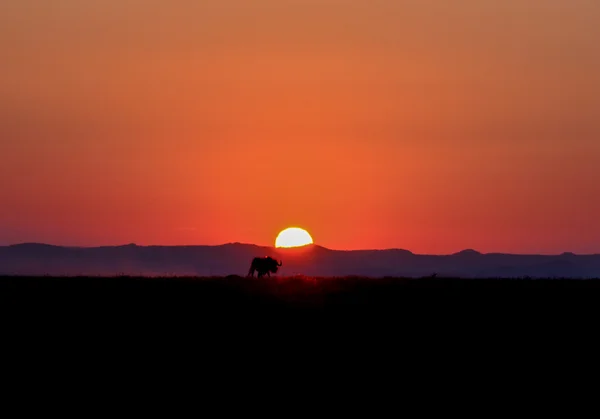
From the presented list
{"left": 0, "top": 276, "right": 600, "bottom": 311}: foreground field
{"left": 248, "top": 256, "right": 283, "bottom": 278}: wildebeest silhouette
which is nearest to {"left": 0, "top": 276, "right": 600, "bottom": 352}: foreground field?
{"left": 0, "top": 276, "right": 600, "bottom": 311}: foreground field

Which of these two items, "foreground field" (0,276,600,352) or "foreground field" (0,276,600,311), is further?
"foreground field" (0,276,600,311)

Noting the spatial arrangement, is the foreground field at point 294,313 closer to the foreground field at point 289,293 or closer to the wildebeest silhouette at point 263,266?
the foreground field at point 289,293

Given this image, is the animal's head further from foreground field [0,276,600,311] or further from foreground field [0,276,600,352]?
foreground field [0,276,600,352]

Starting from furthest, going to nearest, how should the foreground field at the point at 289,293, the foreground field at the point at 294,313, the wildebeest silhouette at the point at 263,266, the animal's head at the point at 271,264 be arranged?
the animal's head at the point at 271,264
the wildebeest silhouette at the point at 263,266
the foreground field at the point at 289,293
the foreground field at the point at 294,313

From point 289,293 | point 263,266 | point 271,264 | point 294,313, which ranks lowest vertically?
point 294,313

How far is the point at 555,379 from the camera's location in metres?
31.9

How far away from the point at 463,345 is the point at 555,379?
4519mm

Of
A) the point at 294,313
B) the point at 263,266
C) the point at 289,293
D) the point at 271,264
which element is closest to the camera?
the point at 294,313

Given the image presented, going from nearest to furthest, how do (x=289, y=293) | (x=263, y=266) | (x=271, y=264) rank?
1. (x=289, y=293)
2. (x=263, y=266)
3. (x=271, y=264)

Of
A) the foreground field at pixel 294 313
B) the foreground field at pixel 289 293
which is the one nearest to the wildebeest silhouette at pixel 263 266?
the foreground field at pixel 289 293

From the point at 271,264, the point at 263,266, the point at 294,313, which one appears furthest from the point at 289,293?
the point at 271,264

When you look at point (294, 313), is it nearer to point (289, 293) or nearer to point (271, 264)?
point (289, 293)

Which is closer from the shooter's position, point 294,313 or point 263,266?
point 294,313

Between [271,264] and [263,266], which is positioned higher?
[271,264]
